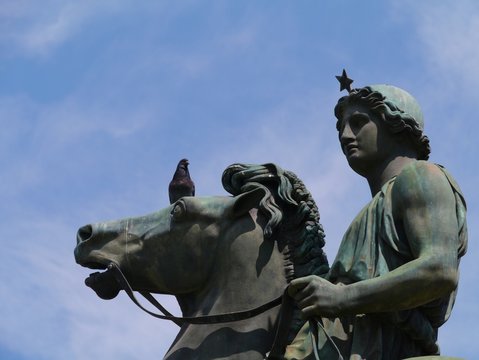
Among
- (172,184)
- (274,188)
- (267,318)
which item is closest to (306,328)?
(267,318)

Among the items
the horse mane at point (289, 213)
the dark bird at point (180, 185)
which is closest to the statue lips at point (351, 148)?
the horse mane at point (289, 213)

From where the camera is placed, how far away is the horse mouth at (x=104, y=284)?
11.5 meters

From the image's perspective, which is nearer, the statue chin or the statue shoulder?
the statue shoulder

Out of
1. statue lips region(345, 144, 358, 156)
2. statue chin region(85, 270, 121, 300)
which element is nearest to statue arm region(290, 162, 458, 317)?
statue lips region(345, 144, 358, 156)

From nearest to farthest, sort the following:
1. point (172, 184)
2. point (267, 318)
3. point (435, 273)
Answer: point (435, 273) → point (267, 318) → point (172, 184)

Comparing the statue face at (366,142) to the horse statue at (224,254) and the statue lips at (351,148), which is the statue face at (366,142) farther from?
the horse statue at (224,254)

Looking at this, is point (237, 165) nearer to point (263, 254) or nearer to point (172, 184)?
point (263, 254)

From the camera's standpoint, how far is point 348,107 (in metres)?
11.4

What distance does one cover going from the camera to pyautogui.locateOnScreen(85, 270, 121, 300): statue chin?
11508mm

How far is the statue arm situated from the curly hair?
0.57 m

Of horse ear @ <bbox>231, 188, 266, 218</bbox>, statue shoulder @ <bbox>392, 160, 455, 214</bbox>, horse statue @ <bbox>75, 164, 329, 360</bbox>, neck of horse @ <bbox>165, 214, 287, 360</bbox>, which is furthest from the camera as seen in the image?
horse ear @ <bbox>231, 188, 266, 218</bbox>

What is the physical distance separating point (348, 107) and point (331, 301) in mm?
1598

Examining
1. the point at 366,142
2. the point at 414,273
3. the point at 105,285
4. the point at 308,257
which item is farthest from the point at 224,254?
the point at 414,273

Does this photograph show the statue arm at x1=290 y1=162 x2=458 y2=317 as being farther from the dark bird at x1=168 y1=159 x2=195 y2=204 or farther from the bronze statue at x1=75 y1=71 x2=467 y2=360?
the dark bird at x1=168 y1=159 x2=195 y2=204
